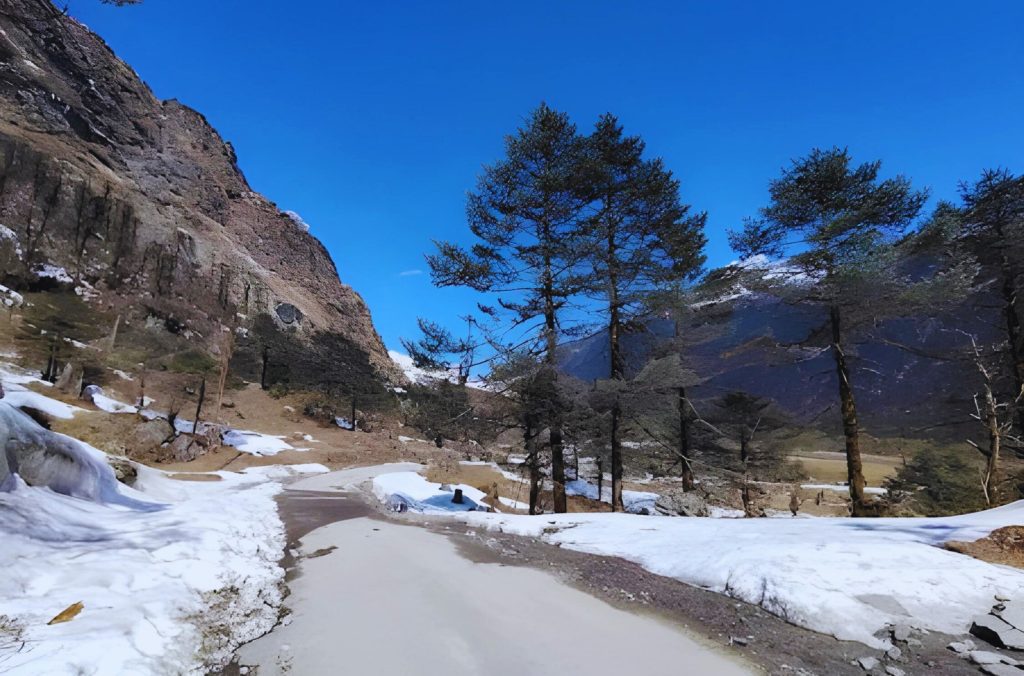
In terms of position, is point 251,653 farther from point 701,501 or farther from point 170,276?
point 170,276

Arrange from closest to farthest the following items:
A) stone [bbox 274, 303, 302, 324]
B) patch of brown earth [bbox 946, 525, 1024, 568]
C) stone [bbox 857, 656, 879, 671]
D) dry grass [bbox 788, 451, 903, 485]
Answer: stone [bbox 857, 656, 879, 671] < patch of brown earth [bbox 946, 525, 1024, 568] < dry grass [bbox 788, 451, 903, 485] < stone [bbox 274, 303, 302, 324]

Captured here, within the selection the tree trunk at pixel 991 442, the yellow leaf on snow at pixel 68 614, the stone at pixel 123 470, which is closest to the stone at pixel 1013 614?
the tree trunk at pixel 991 442

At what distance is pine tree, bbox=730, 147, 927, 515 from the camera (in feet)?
37.8

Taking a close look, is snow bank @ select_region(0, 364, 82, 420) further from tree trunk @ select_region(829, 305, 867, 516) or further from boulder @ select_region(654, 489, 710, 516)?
tree trunk @ select_region(829, 305, 867, 516)

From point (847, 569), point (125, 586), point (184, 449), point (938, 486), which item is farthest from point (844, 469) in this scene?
point (125, 586)

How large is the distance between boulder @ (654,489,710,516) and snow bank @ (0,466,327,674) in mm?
11143

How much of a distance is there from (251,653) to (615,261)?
1271 centimetres

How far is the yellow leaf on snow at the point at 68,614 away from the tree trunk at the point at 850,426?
1434cm

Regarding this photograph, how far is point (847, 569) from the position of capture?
5.27 m

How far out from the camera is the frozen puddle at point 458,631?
12.3ft

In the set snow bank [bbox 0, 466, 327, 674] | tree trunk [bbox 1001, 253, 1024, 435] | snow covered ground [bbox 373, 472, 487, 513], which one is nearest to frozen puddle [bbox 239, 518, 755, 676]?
snow bank [bbox 0, 466, 327, 674]

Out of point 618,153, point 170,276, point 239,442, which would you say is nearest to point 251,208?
point 170,276

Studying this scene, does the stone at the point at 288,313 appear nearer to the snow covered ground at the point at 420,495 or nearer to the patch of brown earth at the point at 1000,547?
the snow covered ground at the point at 420,495

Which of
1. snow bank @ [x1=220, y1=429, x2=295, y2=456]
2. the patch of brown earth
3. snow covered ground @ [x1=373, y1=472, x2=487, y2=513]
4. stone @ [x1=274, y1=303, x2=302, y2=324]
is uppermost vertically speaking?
stone @ [x1=274, y1=303, x2=302, y2=324]
